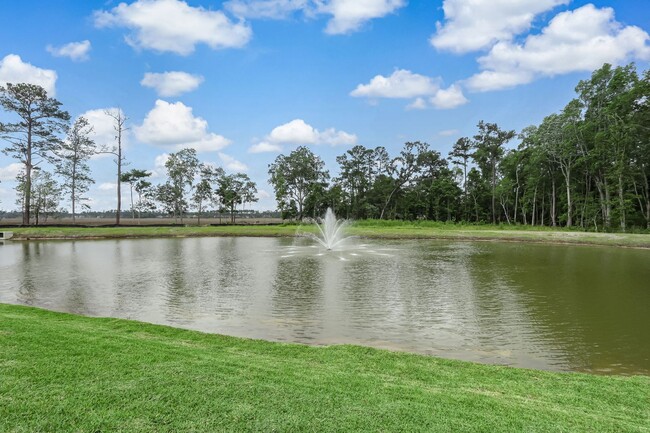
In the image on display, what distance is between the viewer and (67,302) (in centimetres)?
1128

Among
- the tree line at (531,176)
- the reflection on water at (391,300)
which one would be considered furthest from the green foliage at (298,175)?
the reflection on water at (391,300)

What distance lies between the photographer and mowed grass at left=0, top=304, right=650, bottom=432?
3.57m

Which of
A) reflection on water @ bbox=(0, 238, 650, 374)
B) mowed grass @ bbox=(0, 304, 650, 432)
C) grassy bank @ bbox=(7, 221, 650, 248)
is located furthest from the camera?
grassy bank @ bbox=(7, 221, 650, 248)

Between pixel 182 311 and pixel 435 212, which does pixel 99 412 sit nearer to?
pixel 182 311

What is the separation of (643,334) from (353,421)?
8.26m

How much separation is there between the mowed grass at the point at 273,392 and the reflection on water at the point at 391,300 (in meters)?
2.06

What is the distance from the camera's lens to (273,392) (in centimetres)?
413

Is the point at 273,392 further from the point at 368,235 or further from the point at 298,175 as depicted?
the point at 298,175

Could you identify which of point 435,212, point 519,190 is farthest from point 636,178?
point 435,212

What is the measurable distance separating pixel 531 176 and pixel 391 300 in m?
45.5

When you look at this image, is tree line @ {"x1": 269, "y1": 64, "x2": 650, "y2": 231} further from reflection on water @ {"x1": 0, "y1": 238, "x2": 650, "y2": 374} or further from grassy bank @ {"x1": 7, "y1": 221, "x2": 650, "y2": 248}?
reflection on water @ {"x1": 0, "y1": 238, "x2": 650, "y2": 374}

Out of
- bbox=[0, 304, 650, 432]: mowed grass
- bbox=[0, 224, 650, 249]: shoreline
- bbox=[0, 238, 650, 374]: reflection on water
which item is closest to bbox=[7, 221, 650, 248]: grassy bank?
bbox=[0, 224, 650, 249]: shoreline

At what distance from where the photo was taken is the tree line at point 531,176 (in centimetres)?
3841

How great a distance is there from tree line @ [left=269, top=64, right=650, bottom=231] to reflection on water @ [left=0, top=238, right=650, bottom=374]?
22.8 meters
